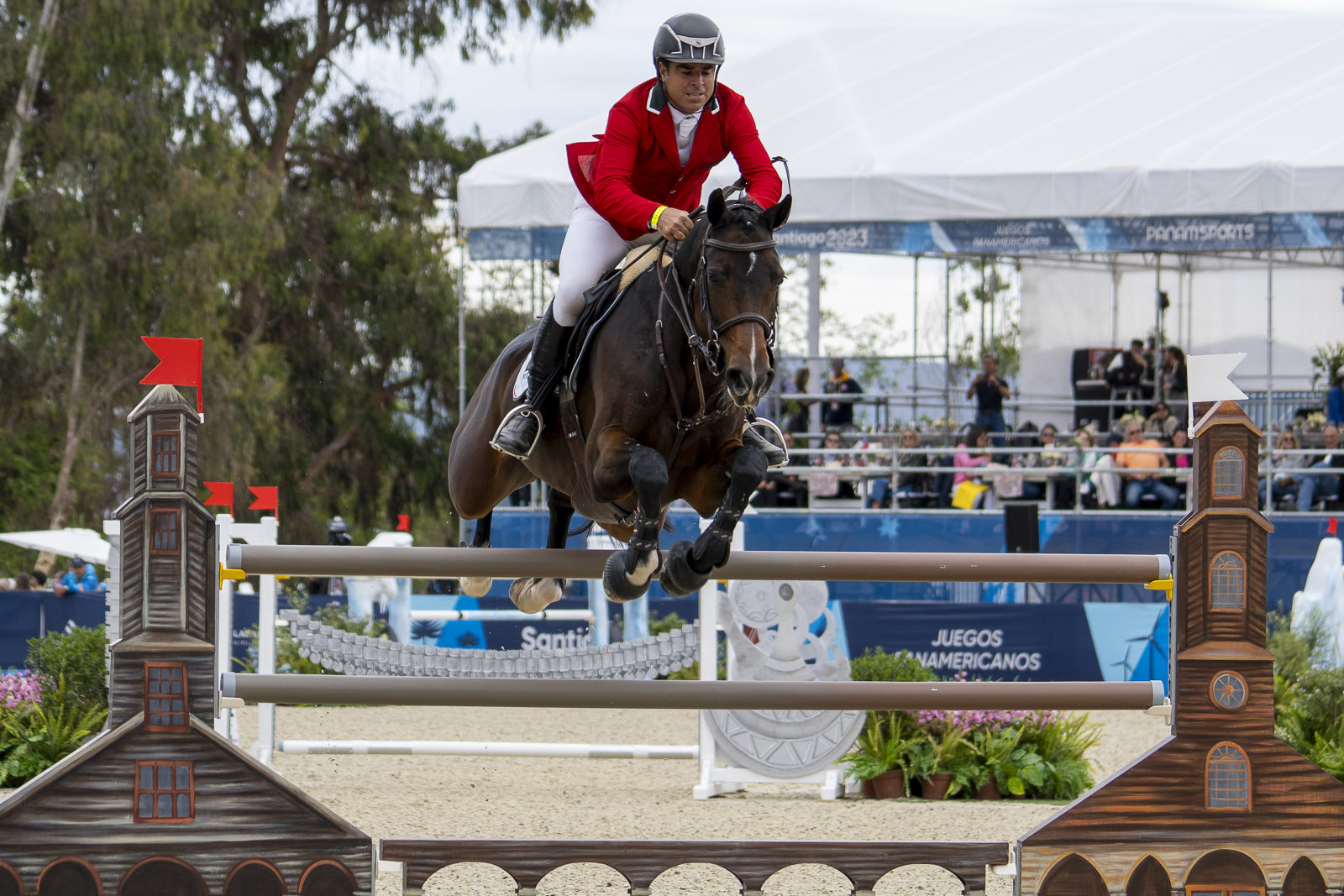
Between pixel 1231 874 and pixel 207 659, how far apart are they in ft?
9.33

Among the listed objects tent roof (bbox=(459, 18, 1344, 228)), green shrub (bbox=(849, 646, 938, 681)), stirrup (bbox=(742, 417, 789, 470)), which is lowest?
green shrub (bbox=(849, 646, 938, 681))

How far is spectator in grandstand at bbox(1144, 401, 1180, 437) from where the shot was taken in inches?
519

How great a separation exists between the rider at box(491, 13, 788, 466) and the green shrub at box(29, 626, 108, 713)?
Result: 469cm

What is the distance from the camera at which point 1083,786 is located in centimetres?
781

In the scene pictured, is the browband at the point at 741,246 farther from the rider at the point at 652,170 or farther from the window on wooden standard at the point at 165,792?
the window on wooden standard at the point at 165,792

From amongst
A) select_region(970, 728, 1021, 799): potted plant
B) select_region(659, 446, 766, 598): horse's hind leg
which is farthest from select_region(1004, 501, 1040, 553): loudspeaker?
select_region(659, 446, 766, 598): horse's hind leg

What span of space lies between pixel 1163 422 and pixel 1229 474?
32.6 feet

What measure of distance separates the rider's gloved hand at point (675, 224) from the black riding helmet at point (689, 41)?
1.53 ft

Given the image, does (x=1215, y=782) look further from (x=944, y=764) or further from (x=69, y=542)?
(x=69, y=542)

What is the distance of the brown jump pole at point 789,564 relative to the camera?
389 centimetres

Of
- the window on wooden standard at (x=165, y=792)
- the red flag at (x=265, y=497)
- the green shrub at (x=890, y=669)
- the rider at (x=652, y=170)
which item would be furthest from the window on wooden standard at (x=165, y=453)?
the green shrub at (x=890, y=669)

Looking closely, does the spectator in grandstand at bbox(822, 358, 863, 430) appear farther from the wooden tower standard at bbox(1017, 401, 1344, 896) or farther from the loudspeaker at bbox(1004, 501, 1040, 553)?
the wooden tower standard at bbox(1017, 401, 1344, 896)

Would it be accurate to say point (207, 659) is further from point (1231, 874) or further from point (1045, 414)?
point (1045, 414)

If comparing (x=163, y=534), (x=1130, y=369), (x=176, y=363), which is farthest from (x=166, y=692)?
(x=1130, y=369)
